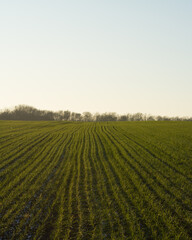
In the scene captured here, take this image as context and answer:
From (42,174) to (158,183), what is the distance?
30.0ft

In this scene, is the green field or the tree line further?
the tree line

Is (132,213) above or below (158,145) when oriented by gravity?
below

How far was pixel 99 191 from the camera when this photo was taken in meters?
10.7

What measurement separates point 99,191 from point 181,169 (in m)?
7.67

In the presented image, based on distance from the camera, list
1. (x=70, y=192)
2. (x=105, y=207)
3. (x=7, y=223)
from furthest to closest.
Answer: (x=70, y=192)
(x=105, y=207)
(x=7, y=223)

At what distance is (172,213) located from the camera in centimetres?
834

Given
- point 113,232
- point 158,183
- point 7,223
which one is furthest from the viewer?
point 158,183

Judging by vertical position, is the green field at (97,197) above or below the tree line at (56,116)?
below

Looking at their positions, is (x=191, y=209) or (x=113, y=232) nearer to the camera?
(x=113, y=232)

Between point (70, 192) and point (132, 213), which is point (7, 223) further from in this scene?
point (132, 213)

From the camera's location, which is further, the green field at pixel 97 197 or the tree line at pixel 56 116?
the tree line at pixel 56 116

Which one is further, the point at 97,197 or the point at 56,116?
the point at 56,116

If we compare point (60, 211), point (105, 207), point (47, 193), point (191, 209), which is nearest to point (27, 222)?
point (60, 211)

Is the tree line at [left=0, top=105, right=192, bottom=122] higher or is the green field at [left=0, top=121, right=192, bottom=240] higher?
the tree line at [left=0, top=105, right=192, bottom=122]
